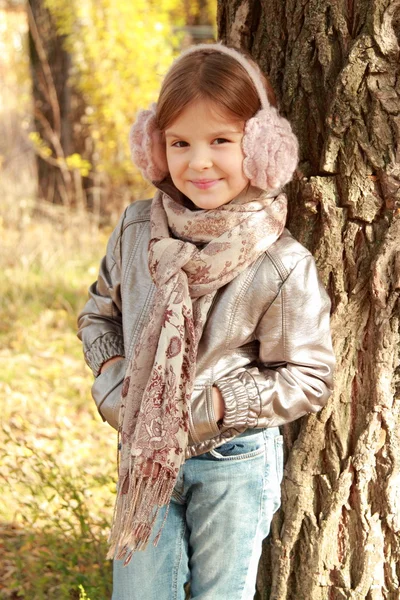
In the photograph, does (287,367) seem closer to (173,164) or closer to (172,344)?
(172,344)

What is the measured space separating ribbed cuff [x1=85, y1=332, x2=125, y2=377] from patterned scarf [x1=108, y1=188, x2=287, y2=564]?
198 millimetres

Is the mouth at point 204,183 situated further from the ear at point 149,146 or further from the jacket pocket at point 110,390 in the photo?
the jacket pocket at point 110,390

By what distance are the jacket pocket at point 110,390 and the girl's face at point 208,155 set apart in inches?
21.8

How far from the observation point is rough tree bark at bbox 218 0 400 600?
2189 mm

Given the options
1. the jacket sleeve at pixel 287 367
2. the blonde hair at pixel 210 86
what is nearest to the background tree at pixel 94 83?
the blonde hair at pixel 210 86

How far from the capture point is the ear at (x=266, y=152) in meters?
1.96

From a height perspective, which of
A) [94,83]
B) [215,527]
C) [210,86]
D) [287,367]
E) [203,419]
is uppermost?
[94,83]

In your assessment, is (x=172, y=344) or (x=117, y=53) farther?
(x=117, y=53)

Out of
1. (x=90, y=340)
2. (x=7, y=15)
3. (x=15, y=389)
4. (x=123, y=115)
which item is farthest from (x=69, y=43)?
(x=90, y=340)

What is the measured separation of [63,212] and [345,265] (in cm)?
626

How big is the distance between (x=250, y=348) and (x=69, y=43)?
6668 millimetres

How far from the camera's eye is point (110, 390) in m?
2.20

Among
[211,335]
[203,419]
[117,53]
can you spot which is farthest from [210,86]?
[117,53]

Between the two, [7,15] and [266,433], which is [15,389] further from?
[7,15]
